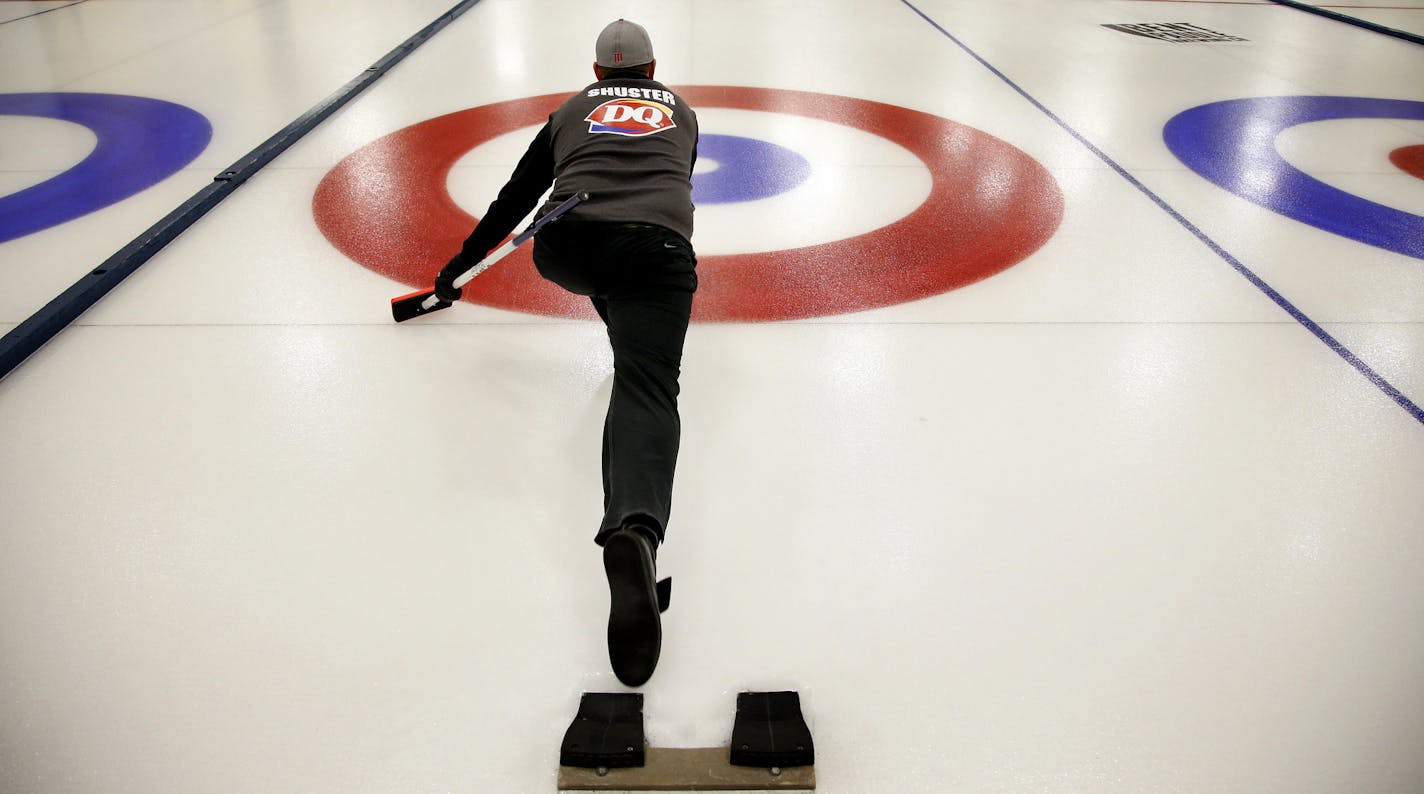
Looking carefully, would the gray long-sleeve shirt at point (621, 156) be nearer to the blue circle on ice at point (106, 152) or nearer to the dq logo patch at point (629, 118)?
the dq logo patch at point (629, 118)

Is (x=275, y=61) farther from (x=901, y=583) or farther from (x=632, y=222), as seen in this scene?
(x=901, y=583)

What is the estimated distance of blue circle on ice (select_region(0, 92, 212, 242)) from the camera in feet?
12.6

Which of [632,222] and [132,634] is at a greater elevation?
[632,222]

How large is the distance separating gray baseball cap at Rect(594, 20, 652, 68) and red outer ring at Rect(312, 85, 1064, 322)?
878 millimetres

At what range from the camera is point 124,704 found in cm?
163

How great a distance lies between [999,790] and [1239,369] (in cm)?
179

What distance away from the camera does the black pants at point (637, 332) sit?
1757mm

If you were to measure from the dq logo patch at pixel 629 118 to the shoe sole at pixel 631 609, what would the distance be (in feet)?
3.65

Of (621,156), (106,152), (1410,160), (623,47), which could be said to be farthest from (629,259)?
(1410,160)

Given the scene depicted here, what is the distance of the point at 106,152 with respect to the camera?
14.9ft

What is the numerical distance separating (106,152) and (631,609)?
440 cm

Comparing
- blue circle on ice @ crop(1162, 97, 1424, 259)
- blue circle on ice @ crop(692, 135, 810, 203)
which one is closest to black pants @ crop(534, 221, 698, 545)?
blue circle on ice @ crop(692, 135, 810, 203)

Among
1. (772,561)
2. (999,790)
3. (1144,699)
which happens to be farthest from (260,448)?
(1144,699)

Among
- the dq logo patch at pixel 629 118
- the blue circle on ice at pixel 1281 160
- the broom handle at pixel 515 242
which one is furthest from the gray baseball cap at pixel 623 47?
the blue circle on ice at pixel 1281 160
